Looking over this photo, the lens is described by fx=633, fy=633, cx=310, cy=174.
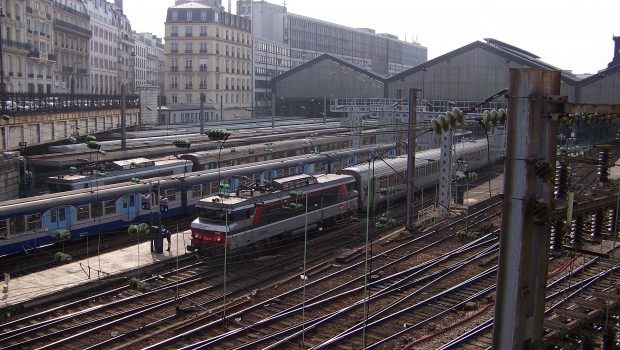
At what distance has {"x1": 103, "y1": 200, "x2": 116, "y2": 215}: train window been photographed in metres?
25.4

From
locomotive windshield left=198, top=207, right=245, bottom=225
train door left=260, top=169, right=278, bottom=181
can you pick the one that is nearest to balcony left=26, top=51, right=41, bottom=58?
train door left=260, top=169, right=278, bottom=181

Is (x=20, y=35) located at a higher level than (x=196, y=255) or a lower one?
higher

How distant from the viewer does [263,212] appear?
76.4 ft

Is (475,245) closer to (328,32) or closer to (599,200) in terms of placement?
(599,200)

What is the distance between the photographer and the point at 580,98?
60.4 m

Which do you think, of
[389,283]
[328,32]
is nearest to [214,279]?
[389,283]

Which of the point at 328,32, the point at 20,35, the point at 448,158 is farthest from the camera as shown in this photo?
the point at 328,32

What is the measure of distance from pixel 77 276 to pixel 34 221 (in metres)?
3.33

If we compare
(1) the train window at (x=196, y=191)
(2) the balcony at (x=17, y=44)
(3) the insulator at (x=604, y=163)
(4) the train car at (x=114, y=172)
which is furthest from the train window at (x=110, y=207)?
(2) the balcony at (x=17, y=44)

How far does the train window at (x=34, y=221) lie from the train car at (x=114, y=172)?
3654 millimetres

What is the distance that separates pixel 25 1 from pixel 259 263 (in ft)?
117

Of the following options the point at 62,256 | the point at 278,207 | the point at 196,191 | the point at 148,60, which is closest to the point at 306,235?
the point at 278,207

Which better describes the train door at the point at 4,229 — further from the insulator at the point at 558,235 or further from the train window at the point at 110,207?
the insulator at the point at 558,235

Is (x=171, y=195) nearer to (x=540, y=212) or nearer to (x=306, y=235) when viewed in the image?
(x=306, y=235)
